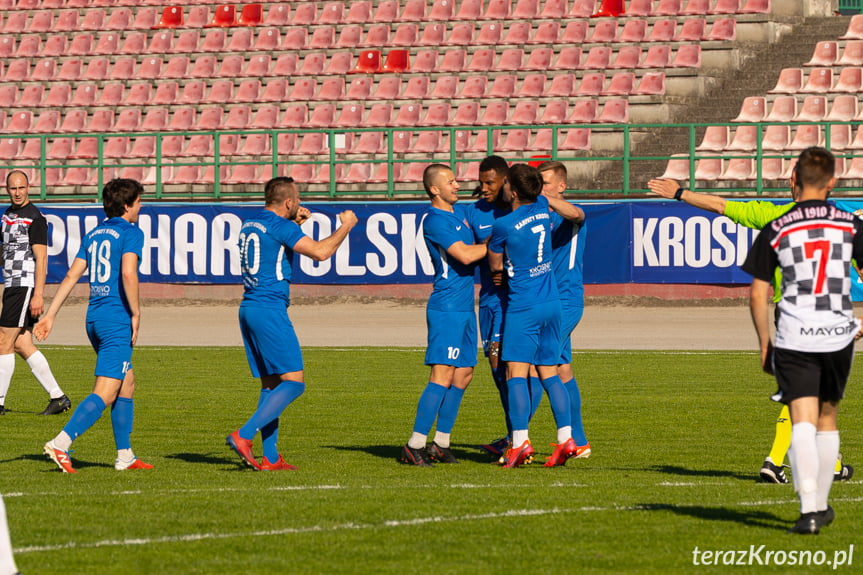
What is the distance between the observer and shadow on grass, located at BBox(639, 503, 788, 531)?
21.9ft

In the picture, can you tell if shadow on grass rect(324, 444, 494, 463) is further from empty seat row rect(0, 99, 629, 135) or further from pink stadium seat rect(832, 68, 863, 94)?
pink stadium seat rect(832, 68, 863, 94)

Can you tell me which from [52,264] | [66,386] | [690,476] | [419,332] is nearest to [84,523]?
[690,476]

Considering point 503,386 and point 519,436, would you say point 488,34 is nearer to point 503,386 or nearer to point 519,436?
point 503,386

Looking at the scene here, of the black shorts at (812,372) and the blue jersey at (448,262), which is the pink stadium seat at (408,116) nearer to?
the blue jersey at (448,262)

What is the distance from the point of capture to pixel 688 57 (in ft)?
95.0

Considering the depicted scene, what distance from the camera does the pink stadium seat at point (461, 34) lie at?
31355 millimetres

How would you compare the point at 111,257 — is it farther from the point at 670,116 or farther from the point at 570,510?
the point at 670,116

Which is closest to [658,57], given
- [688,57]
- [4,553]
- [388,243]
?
[688,57]

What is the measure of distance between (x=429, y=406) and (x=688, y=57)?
21525mm

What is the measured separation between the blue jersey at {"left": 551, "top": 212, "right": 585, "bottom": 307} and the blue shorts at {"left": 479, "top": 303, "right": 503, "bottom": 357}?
46 centimetres

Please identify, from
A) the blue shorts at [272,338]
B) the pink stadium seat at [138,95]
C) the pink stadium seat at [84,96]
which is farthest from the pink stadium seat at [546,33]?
the blue shorts at [272,338]

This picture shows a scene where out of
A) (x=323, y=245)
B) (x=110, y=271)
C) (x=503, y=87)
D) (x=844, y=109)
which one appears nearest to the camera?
(x=323, y=245)

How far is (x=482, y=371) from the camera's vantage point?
16.4 meters

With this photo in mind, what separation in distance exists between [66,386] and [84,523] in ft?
26.1
